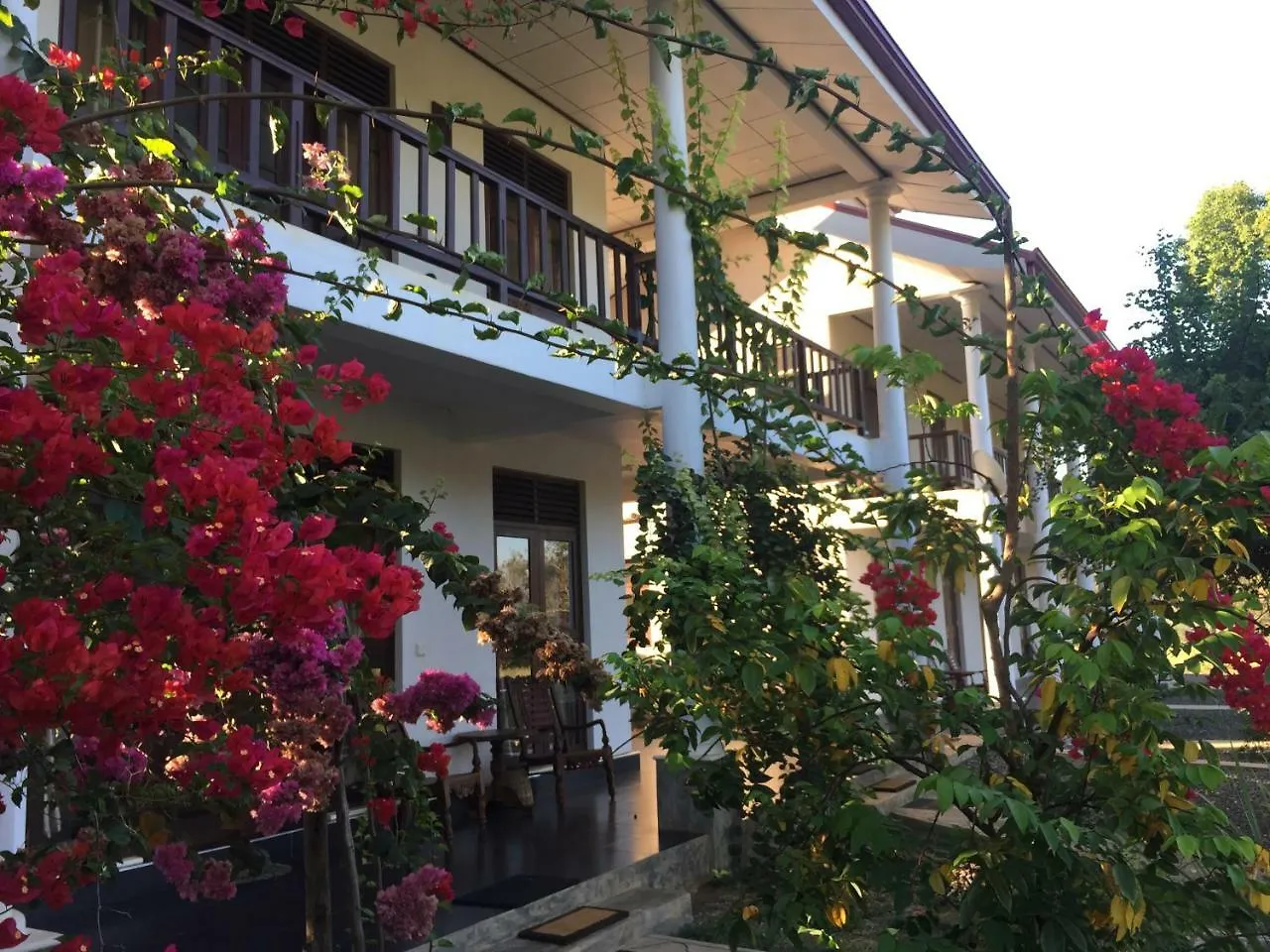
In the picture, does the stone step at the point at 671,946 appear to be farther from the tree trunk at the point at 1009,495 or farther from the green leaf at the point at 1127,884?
the green leaf at the point at 1127,884

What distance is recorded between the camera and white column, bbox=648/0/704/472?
5910 millimetres

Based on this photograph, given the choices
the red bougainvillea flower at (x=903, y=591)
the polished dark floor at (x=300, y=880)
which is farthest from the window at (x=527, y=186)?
the red bougainvillea flower at (x=903, y=591)

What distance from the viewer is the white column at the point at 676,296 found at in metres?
5.91

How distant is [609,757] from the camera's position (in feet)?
21.0

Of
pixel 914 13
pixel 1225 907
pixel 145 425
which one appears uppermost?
pixel 914 13

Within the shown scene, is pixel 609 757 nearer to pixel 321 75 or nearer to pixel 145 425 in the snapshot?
pixel 321 75

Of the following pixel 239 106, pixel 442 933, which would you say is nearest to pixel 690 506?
pixel 442 933

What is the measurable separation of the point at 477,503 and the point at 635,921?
3.94 m

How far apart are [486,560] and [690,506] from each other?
9.00 feet

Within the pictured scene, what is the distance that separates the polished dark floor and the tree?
20.8 feet

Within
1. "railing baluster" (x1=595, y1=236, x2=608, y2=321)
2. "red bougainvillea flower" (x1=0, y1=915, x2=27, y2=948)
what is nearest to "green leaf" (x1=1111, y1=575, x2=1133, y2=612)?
"red bougainvillea flower" (x1=0, y1=915, x2=27, y2=948)

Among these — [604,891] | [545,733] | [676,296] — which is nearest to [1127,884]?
[604,891]

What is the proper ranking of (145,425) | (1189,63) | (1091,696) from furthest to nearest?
(1189,63) → (1091,696) → (145,425)

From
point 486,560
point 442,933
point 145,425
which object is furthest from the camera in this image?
point 486,560
